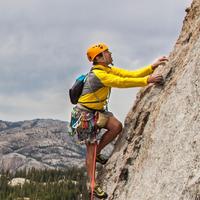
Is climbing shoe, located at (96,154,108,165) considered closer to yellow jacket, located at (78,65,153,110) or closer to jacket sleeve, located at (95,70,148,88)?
yellow jacket, located at (78,65,153,110)

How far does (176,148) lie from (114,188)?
3182mm

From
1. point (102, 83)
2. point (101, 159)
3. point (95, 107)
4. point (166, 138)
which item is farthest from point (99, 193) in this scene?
point (166, 138)

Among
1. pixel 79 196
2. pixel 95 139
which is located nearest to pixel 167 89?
pixel 95 139

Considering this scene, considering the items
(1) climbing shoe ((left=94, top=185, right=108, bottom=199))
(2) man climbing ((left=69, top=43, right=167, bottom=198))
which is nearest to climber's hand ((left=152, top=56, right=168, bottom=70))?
(2) man climbing ((left=69, top=43, right=167, bottom=198))

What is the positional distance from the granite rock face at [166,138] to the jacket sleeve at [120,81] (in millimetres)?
519

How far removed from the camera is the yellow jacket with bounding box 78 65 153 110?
11.1m

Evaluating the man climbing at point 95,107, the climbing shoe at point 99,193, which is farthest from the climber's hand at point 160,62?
the climbing shoe at point 99,193

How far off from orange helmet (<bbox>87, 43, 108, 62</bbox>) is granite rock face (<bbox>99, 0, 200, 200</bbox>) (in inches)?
62.0

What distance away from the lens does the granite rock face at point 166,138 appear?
26.6 ft

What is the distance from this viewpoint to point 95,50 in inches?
464

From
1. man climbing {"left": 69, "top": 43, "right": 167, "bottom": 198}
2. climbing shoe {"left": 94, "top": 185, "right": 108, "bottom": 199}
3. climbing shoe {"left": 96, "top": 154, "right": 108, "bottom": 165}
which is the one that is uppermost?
man climbing {"left": 69, "top": 43, "right": 167, "bottom": 198}

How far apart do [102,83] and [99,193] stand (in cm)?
272

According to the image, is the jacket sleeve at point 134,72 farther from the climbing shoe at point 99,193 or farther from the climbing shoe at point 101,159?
the climbing shoe at point 99,193

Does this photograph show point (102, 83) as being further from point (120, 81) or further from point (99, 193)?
point (99, 193)
